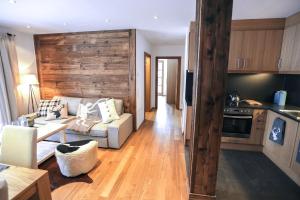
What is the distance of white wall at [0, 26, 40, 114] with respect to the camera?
402 cm

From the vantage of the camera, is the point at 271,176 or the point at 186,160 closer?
the point at 271,176

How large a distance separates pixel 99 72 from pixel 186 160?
2.84 metres

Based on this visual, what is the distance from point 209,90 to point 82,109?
305 centimetres

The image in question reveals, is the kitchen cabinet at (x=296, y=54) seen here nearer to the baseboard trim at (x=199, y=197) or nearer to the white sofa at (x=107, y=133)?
the baseboard trim at (x=199, y=197)

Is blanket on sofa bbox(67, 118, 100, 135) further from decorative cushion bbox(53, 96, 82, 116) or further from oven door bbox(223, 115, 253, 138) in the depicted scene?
oven door bbox(223, 115, 253, 138)

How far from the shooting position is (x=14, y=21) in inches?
126

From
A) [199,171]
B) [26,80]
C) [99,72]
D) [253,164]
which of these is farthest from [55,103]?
[253,164]

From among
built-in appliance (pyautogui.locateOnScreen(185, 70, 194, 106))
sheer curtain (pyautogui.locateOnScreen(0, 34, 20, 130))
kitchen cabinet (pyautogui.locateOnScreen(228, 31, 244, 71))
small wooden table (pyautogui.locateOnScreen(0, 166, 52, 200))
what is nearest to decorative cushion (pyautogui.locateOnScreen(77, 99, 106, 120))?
sheer curtain (pyautogui.locateOnScreen(0, 34, 20, 130))

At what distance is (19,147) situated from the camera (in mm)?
1653

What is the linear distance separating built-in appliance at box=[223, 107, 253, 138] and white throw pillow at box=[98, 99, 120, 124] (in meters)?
2.25

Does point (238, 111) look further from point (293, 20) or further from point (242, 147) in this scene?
point (293, 20)

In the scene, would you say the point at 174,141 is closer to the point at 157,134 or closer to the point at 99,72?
the point at 157,134

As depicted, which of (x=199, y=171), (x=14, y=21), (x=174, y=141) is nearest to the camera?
(x=199, y=171)

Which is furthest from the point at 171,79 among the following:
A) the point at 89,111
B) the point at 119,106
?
the point at 89,111
